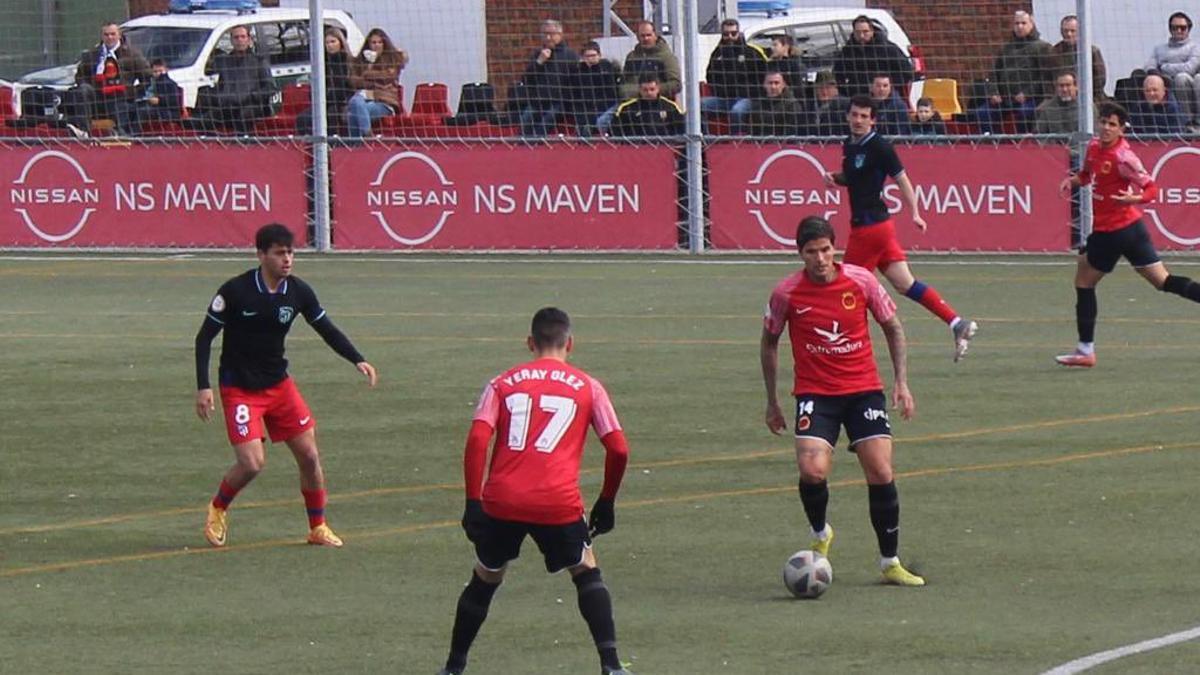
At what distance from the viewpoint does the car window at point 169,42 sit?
33406 millimetres

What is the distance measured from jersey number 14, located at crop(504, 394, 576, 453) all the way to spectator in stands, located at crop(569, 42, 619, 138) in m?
18.4

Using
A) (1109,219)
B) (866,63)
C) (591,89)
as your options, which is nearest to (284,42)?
(591,89)

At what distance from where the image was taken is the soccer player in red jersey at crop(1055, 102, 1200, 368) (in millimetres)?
17766

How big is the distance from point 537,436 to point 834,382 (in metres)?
2.45

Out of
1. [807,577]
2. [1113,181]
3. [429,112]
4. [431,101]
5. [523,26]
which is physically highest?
[523,26]

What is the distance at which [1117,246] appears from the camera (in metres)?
17.9

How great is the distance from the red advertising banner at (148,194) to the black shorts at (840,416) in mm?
17293

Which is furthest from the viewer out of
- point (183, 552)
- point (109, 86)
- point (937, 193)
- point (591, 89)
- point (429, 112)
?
point (109, 86)

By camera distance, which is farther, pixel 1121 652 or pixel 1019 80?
pixel 1019 80

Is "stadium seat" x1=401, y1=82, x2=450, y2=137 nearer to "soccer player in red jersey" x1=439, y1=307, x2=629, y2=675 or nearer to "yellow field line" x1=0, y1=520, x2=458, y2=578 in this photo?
"yellow field line" x1=0, y1=520, x2=458, y2=578

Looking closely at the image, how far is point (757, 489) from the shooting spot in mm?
13477

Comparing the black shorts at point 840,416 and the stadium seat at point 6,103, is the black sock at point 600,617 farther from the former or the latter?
the stadium seat at point 6,103

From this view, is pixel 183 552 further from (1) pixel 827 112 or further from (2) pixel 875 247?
(1) pixel 827 112

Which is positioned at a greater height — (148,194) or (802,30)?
(802,30)
